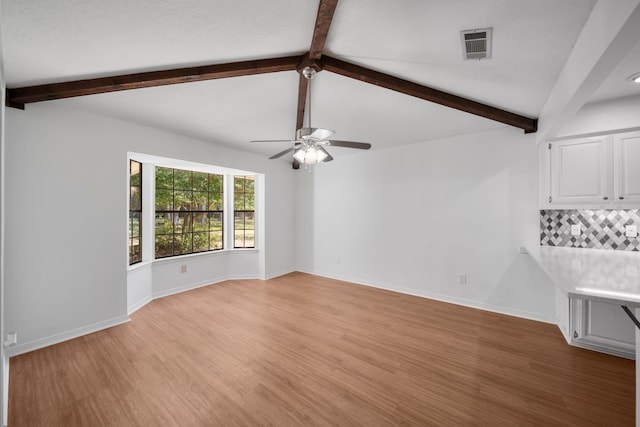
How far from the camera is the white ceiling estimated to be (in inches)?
64.4

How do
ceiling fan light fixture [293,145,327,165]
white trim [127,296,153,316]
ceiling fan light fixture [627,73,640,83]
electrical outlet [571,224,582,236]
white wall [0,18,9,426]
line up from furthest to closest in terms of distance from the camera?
white trim [127,296,153,316] < electrical outlet [571,224,582,236] < ceiling fan light fixture [293,145,327,165] < ceiling fan light fixture [627,73,640,83] < white wall [0,18,9,426]

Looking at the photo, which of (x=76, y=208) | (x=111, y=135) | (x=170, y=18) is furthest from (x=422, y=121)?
(x=76, y=208)

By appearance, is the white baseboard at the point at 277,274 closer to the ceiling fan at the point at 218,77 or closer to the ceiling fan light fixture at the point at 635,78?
the ceiling fan at the point at 218,77

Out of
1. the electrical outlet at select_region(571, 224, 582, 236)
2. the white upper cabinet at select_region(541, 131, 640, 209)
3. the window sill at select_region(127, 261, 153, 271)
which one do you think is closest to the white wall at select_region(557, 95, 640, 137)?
the white upper cabinet at select_region(541, 131, 640, 209)

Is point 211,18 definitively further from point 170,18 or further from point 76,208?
point 76,208

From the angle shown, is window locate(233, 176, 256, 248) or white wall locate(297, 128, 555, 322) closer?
white wall locate(297, 128, 555, 322)

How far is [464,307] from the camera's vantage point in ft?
12.3

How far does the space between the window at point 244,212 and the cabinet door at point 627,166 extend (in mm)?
5344

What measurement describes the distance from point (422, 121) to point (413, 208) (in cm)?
144

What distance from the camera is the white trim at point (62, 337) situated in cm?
252

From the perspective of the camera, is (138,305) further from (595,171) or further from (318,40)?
(595,171)

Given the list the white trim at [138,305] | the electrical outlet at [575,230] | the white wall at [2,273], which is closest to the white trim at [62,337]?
the white wall at [2,273]

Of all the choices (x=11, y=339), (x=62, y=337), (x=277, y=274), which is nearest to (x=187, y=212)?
(x=277, y=274)

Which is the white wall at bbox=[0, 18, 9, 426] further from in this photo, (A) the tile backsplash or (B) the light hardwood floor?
(A) the tile backsplash
